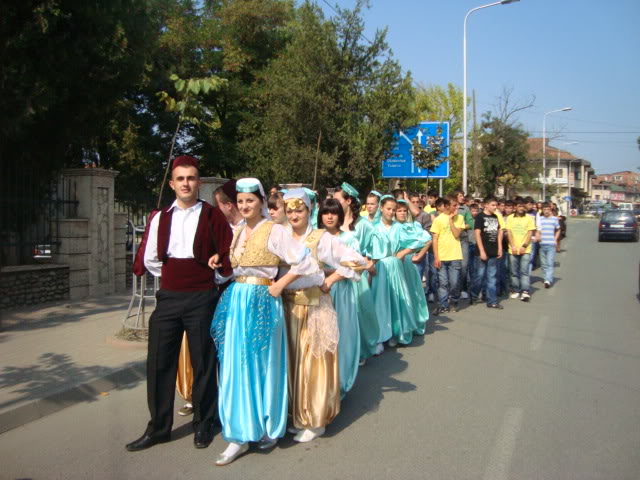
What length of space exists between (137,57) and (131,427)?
7.59m

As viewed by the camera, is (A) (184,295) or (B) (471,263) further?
(B) (471,263)

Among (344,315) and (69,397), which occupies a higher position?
(344,315)

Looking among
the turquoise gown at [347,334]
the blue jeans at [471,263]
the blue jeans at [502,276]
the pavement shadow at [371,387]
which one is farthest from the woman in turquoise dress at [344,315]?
the blue jeans at [502,276]

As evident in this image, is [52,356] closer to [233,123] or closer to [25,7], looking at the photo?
[25,7]

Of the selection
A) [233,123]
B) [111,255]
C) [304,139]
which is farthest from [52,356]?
[233,123]

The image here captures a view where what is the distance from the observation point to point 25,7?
8414mm

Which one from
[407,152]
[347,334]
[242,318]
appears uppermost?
[407,152]

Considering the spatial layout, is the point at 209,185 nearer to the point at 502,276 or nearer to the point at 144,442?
the point at 502,276

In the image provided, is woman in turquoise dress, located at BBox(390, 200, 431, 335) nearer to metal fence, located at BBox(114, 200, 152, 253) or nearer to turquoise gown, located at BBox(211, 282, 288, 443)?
turquoise gown, located at BBox(211, 282, 288, 443)

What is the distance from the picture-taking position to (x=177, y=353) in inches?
177

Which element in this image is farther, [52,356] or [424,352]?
[424,352]

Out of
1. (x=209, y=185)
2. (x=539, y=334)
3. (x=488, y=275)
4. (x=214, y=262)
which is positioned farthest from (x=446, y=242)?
(x=214, y=262)

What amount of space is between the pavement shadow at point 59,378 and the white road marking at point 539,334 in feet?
15.1

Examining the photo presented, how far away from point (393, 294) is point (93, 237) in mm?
5688
